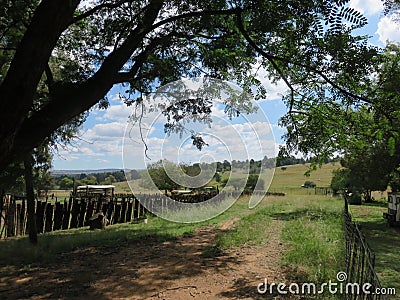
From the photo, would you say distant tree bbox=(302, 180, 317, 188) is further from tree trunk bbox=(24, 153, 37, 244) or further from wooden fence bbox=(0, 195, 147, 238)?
tree trunk bbox=(24, 153, 37, 244)

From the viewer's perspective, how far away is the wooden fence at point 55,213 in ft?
35.9

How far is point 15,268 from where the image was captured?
6.45 metres

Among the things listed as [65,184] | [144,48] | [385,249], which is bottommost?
[65,184]

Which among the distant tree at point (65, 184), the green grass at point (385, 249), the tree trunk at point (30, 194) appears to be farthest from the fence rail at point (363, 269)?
the distant tree at point (65, 184)

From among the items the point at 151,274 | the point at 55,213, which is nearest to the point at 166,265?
the point at 151,274

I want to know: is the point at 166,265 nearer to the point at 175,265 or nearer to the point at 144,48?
the point at 175,265

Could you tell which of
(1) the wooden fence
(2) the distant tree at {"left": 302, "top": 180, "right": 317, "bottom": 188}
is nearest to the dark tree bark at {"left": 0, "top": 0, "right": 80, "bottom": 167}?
(1) the wooden fence

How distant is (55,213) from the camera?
12.5 meters

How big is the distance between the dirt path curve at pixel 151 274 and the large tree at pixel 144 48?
7.43 feet

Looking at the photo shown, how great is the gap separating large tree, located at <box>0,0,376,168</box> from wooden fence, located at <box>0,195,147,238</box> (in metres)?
5.07

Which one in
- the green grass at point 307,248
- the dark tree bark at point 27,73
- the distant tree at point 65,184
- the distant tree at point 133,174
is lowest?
the distant tree at point 65,184

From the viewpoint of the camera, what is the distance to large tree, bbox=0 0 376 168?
3.85 m

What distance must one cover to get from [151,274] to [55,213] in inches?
319

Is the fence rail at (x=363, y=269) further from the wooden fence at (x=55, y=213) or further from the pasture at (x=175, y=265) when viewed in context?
the wooden fence at (x=55, y=213)
